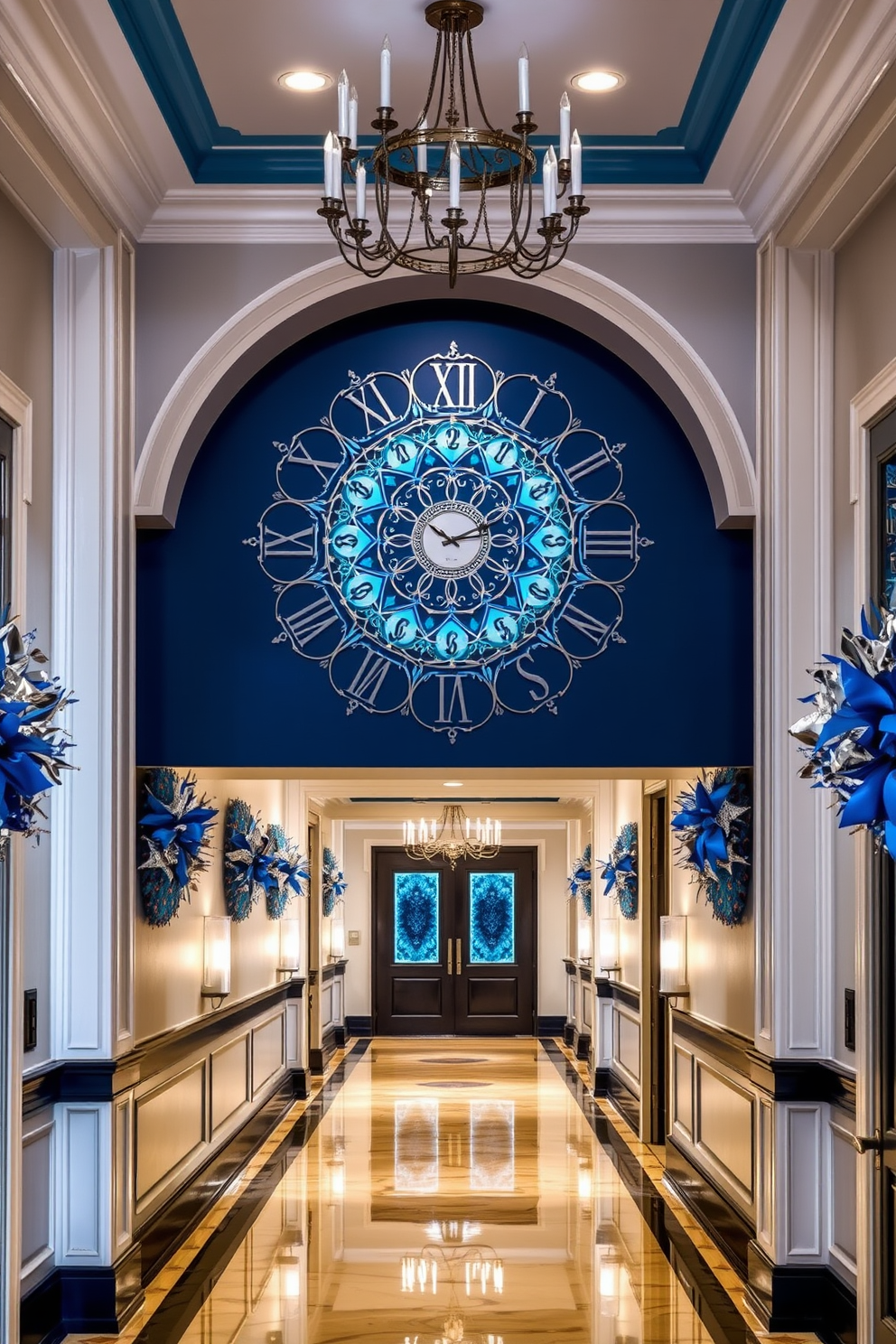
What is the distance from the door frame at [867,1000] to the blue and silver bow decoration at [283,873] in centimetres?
503

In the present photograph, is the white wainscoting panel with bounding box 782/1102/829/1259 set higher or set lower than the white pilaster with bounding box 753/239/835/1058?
lower

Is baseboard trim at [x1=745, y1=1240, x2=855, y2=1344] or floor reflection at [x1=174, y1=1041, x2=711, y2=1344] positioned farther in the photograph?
floor reflection at [x1=174, y1=1041, x2=711, y2=1344]

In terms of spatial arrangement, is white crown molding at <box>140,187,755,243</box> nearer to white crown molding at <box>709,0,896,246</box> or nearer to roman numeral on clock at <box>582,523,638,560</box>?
white crown molding at <box>709,0,896,246</box>

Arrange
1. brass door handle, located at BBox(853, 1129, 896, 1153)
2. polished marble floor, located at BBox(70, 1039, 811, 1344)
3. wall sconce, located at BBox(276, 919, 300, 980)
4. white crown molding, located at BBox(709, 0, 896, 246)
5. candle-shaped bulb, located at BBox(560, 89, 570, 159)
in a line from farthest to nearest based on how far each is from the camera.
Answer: wall sconce, located at BBox(276, 919, 300, 980) < polished marble floor, located at BBox(70, 1039, 811, 1344) < brass door handle, located at BBox(853, 1129, 896, 1153) < white crown molding, located at BBox(709, 0, 896, 246) < candle-shaped bulb, located at BBox(560, 89, 570, 159)

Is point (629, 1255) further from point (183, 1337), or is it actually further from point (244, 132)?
point (244, 132)

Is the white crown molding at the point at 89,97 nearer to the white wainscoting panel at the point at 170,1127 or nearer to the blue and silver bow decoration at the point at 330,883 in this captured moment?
the white wainscoting panel at the point at 170,1127

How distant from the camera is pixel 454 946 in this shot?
1677cm

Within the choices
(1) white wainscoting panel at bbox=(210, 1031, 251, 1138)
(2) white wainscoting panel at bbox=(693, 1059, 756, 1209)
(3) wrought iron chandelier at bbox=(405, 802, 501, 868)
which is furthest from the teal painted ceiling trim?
(3) wrought iron chandelier at bbox=(405, 802, 501, 868)

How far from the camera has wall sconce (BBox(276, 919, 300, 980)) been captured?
10.1 meters

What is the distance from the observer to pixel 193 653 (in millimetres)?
5227

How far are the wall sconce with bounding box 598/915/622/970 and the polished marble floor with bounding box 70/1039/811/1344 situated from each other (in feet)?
4.26

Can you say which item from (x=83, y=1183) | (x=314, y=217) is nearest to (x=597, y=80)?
(x=314, y=217)

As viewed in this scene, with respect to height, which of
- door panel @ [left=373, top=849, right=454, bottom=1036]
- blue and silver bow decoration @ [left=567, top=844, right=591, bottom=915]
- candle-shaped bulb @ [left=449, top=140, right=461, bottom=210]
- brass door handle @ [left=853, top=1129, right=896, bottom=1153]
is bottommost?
door panel @ [left=373, top=849, right=454, bottom=1036]

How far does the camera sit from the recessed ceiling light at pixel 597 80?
450 cm
